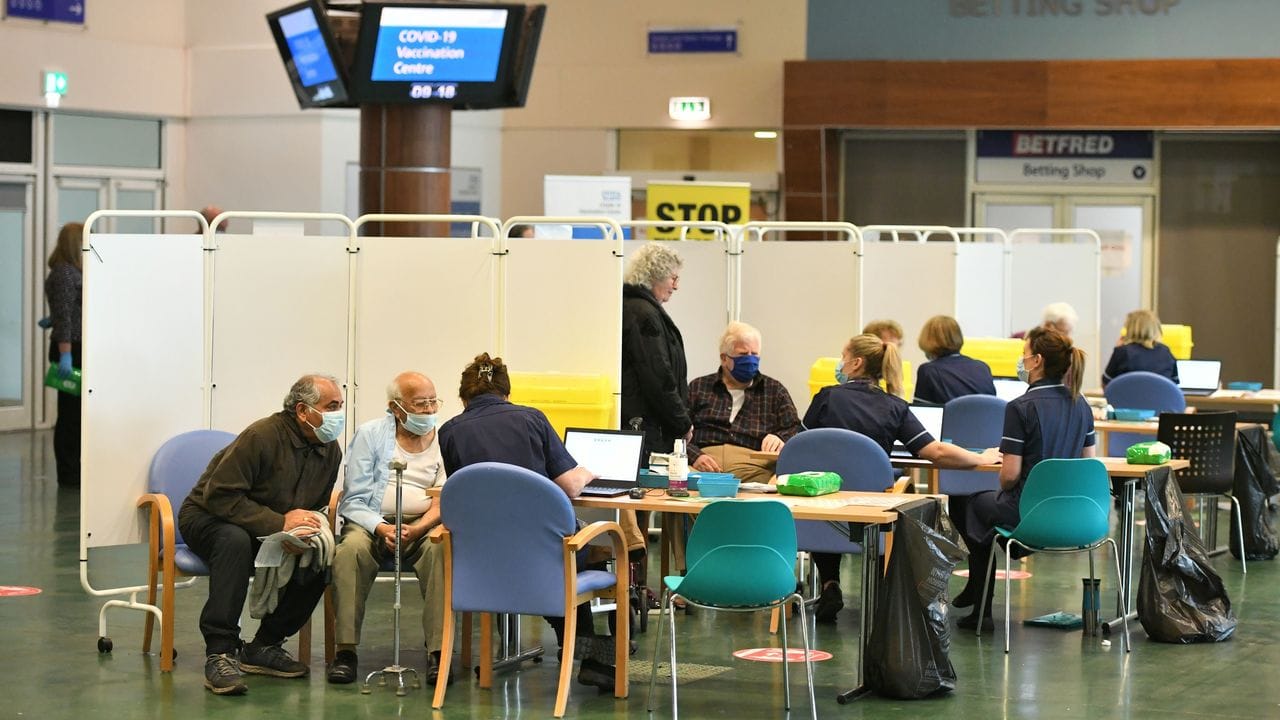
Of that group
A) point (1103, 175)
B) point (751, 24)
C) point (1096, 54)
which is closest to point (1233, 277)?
point (1103, 175)

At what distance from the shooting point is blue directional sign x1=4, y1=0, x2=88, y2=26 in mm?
14531

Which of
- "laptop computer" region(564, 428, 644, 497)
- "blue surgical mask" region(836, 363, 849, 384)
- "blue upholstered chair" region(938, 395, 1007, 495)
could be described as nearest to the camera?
"laptop computer" region(564, 428, 644, 497)

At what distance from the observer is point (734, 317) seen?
953 centimetres

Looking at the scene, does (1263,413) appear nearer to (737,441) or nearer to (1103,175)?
(1103,175)

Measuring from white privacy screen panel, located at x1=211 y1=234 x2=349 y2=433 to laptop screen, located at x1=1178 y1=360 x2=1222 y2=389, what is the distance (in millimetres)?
6131

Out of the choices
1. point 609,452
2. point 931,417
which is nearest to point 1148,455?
point 931,417

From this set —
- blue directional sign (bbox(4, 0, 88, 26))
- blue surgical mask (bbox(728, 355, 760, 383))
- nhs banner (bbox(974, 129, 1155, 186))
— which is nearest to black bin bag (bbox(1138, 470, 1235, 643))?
blue surgical mask (bbox(728, 355, 760, 383))

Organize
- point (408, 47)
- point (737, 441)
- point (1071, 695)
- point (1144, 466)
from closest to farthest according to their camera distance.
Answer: point (1071, 695) → point (1144, 466) → point (737, 441) → point (408, 47)

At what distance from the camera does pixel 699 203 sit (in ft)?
39.9

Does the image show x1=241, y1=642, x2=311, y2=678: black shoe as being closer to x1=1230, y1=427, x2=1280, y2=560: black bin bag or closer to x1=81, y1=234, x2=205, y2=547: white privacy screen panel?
x1=81, y1=234, x2=205, y2=547: white privacy screen panel

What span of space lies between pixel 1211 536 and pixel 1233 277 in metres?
7.35

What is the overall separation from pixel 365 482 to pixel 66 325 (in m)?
6.08

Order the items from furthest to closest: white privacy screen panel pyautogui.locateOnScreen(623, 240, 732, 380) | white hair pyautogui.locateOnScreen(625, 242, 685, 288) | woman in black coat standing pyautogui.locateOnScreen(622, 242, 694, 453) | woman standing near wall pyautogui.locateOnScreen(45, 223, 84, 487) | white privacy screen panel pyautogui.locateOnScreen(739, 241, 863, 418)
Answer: woman standing near wall pyautogui.locateOnScreen(45, 223, 84, 487) → white privacy screen panel pyautogui.locateOnScreen(739, 241, 863, 418) → white privacy screen panel pyautogui.locateOnScreen(623, 240, 732, 380) → white hair pyautogui.locateOnScreen(625, 242, 685, 288) → woman in black coat standing pyautogui.locateOnScreen(622, 242, 694, 453)

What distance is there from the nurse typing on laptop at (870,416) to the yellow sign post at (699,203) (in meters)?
4.40
